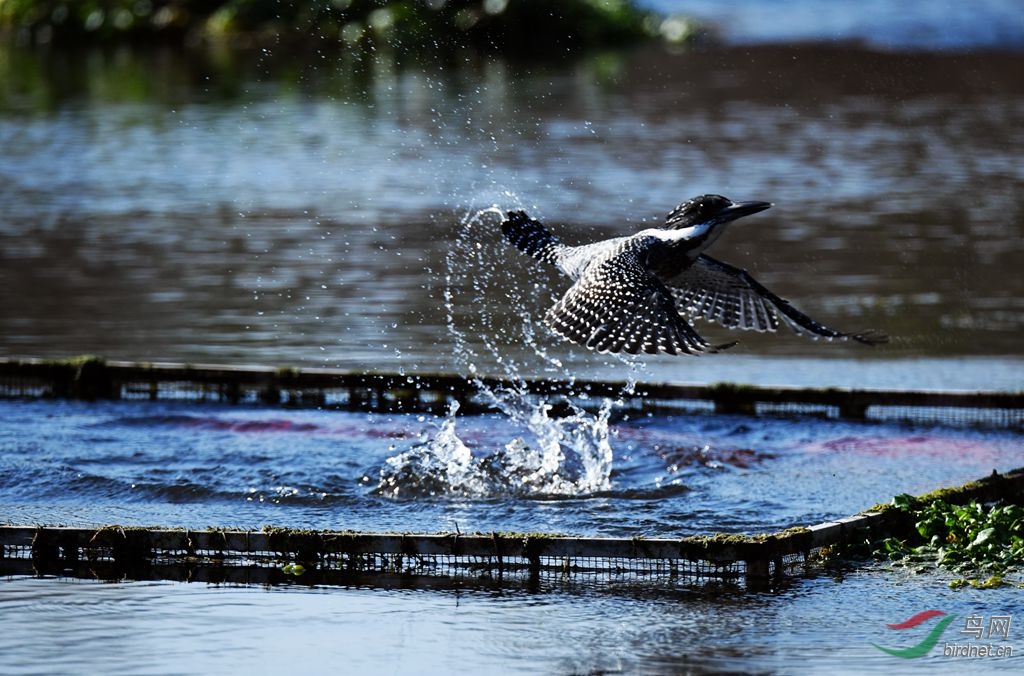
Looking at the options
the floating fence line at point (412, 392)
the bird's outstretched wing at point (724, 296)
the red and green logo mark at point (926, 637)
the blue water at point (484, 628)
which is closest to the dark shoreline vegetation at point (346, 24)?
the floating fence line at point (412, 392)

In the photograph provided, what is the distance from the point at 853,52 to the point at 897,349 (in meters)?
20.9

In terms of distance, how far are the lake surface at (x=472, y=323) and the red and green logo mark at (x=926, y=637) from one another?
0.06 metres

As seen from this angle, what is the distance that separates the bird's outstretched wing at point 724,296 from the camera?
8250 millimetres

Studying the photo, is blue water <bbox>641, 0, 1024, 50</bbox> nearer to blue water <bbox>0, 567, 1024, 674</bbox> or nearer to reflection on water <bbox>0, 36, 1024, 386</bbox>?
reflection on water <bbox>0, 36, 1024, 386</bbox>

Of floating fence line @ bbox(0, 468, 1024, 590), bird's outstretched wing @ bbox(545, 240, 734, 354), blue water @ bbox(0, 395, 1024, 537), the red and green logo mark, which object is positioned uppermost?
bird's outstretched wing @ bbox(545, 240, 734, 354)

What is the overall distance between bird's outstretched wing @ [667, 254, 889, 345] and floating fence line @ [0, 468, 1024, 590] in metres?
1.70

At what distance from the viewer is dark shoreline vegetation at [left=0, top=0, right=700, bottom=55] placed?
31125 mm

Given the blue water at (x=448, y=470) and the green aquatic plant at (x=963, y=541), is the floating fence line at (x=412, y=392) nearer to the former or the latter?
the blue water at (x=448, y=470)

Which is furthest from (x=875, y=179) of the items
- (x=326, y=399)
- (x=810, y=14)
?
(x=810, y=14)

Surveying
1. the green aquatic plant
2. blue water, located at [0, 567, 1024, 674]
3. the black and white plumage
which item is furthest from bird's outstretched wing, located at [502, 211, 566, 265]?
blue water, located at [0, 567, 1024, 674]

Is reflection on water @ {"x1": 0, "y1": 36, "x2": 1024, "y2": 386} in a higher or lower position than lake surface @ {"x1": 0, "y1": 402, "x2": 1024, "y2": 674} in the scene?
higher

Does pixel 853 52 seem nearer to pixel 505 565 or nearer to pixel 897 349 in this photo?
pixel 897 349

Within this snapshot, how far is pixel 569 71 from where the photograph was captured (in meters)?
27.8

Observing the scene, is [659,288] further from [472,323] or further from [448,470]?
[472,323]
